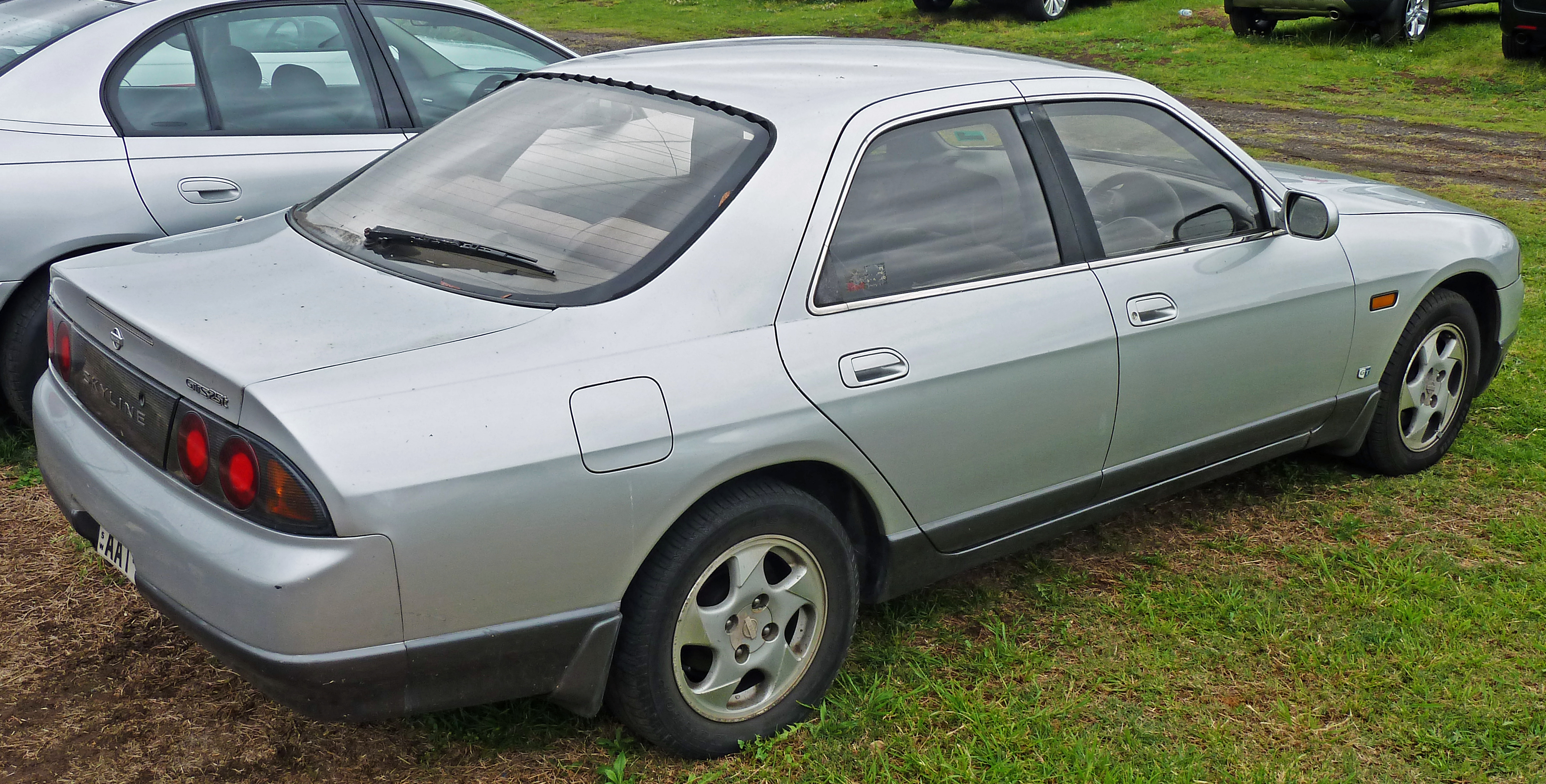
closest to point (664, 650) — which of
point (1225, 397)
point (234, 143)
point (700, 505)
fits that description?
point (700, 505)

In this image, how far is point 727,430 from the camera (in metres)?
2.66

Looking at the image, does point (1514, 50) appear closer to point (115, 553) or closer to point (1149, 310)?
point (1149, 310)

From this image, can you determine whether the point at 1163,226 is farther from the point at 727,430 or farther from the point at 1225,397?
the point at 727,430

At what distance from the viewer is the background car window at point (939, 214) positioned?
9.87 ft

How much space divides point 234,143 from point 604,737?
2793 mm

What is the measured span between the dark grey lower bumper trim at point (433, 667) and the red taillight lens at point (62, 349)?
693 millimetres

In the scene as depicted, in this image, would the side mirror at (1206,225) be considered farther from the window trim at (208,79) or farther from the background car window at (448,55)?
the window trim at (208,79)

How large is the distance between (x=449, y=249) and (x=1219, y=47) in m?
15.3

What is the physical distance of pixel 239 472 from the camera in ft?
7.73

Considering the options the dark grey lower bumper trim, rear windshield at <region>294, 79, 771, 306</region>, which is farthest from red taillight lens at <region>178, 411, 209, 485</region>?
rear windshield at <region>294, 79, 771, 306</region>

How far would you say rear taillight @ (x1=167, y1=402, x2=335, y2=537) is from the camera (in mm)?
2287

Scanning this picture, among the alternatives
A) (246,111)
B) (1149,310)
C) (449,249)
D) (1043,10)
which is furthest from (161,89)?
(1043,10)

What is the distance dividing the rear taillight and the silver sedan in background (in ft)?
6.99

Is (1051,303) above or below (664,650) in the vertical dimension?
above
